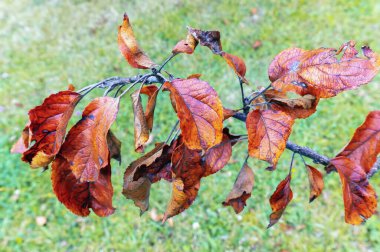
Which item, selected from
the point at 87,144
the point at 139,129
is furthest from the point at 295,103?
the point at 87,144

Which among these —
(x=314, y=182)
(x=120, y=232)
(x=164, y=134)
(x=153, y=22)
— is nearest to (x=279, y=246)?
(x=120, y=232)

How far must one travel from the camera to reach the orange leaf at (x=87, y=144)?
66cm

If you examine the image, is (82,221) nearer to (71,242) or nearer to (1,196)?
(71,242)

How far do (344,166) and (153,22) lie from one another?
3.41 m

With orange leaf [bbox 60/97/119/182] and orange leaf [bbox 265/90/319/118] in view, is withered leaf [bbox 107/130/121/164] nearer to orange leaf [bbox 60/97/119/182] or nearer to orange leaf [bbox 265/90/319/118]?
orange leaf [bbox 60/97/119/182]

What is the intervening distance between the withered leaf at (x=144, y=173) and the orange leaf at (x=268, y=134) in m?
0.20

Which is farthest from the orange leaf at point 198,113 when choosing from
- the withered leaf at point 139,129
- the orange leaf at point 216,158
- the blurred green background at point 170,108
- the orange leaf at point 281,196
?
the blurred green background at point 170,108

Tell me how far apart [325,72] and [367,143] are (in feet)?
0.87

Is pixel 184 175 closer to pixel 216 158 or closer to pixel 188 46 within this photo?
pixel 216 158

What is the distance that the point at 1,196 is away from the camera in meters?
2.70

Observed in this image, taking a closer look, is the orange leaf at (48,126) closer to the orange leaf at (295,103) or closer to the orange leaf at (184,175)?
the orange leaf at (184,175)

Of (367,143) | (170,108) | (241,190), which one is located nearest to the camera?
(367,143)

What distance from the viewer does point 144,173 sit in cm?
81

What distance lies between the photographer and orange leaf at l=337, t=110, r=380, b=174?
0.86 meters
